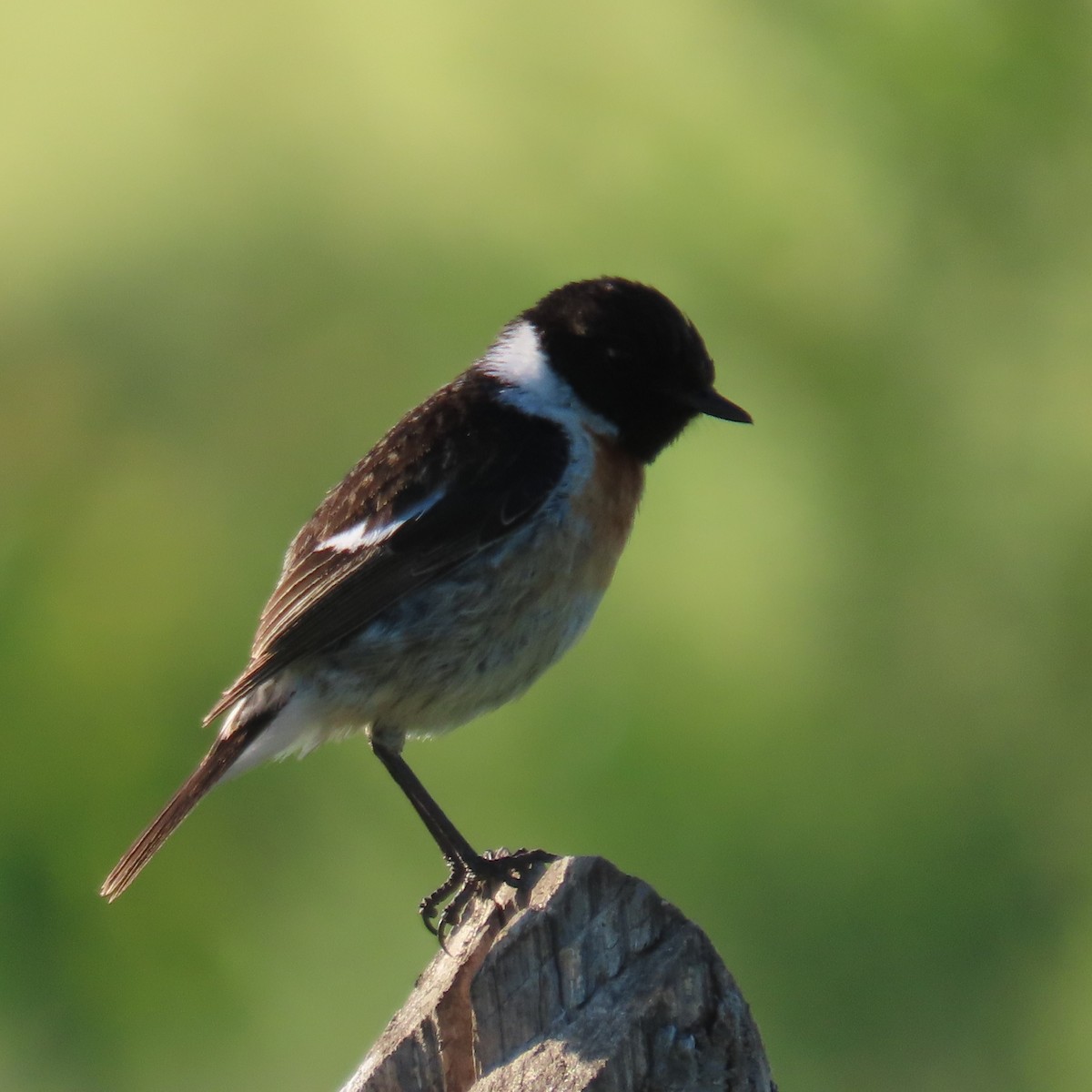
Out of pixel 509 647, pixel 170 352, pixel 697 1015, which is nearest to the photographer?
pixel 697 1015

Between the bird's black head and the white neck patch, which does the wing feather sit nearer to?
the white neck patch

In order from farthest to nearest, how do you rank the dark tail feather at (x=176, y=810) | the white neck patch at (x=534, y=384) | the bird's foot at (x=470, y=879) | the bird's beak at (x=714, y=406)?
1. the white neck patch at (x=534, y=384)
2. the bird's beak at (x=714, y=406)
3. the dark tail feather at (x=176, y=810)
4. the bird's foot at (x=470, y=879)

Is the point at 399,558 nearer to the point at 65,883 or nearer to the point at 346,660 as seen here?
the point at 346,660

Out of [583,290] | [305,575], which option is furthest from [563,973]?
[583,290]

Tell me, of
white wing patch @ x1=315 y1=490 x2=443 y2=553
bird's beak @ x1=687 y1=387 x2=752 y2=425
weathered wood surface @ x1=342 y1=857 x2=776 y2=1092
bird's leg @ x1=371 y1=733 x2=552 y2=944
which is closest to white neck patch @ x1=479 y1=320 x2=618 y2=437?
bird's beak @ x1=687 y1=387 x2=752 y2=425

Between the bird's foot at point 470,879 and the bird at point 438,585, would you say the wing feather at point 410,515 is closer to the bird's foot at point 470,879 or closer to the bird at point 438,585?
the bird at point 438,585

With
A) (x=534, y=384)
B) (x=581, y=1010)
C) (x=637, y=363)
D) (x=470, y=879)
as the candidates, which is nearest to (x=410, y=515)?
(x=534, y=384)

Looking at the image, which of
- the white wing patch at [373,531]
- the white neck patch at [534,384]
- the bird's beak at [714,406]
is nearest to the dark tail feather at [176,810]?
the white wing patch at [373,531]
